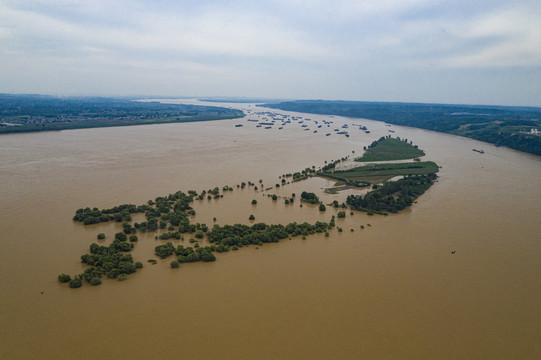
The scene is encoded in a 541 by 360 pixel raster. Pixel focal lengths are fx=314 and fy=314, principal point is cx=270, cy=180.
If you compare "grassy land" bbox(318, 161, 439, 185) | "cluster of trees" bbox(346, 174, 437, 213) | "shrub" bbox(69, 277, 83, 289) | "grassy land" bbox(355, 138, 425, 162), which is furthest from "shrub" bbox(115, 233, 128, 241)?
"grassy land" bbox(355, 138, 425, 162)

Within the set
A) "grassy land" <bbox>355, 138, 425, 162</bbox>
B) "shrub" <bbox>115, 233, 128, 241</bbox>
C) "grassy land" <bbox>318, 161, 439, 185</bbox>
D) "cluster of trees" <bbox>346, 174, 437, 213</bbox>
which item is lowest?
"shrub" <bbox>115, 233, 128, 241</bbox>

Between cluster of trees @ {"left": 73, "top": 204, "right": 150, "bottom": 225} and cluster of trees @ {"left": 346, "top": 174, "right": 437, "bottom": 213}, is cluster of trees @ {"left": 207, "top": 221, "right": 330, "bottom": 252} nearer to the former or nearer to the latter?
cluster of trees @ {"left": 346, "top": 174, "right": 437, "bottom": 213}

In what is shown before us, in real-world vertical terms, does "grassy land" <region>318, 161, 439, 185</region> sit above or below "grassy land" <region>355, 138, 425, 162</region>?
below

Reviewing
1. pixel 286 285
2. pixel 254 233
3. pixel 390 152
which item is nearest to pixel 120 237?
pixel 254 233

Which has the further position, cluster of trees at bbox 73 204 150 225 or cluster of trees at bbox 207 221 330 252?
cluster of trees at bbox 73 204 150 225

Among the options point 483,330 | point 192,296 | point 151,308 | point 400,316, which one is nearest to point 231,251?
point 192,296

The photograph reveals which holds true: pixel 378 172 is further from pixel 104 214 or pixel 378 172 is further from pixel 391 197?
pixel 104 214
